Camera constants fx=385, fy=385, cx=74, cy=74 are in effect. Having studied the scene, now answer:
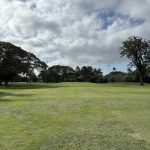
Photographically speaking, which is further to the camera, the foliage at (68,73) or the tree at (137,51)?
the foliage at (68,73)

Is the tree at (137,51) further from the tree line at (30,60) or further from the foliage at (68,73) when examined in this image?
the foliage at (68,73)

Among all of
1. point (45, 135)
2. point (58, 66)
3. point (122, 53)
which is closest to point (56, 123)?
point (45, 135)

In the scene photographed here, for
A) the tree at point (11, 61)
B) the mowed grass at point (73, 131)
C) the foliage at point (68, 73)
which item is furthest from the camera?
the foliage at point (68, 73)

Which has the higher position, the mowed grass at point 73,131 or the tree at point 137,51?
the tree at point 137,51

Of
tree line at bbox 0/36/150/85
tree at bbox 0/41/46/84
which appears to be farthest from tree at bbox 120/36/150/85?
tree at bbox 0/41/46/84

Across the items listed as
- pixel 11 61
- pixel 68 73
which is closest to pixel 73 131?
pixel 11 61

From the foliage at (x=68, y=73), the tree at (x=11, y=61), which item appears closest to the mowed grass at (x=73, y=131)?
the tree at (x=11, y=61)

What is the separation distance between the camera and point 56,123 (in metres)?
17.3

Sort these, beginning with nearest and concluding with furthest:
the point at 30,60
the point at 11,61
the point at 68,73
Result: the point at 11,61
the point at 30,60
the point at 68,73

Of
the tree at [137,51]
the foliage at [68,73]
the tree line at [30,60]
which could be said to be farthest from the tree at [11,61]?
the foliage at [68,73]

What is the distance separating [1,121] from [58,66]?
15628 centimetres

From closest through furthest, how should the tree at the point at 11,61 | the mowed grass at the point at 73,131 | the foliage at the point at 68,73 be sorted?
the mowed grass at the point at 73,131 < the tree at the point at 11,61 < the foliage at the point at 68,73

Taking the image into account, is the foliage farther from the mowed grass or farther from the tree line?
the mowed grass

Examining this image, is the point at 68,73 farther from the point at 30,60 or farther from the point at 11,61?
the point at 11,61
